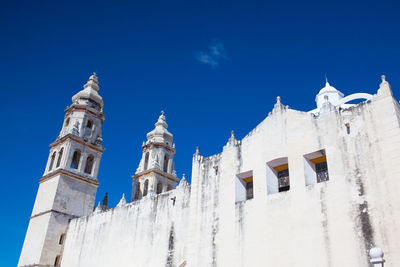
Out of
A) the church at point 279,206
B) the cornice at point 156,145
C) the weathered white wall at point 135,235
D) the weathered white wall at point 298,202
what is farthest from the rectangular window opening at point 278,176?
the cornice at point 156,145

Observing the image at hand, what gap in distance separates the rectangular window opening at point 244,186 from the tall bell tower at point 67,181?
12.3m

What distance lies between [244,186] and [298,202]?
256 cm

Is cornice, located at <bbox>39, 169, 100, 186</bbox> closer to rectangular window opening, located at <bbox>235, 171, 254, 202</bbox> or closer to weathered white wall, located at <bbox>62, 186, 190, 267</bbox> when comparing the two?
weathered white wall, located at <bbox>62, 186, 190, 267</bbox>

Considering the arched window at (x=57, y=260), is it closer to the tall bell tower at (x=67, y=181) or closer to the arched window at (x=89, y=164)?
the tall bell tower at (x=67, y=181)

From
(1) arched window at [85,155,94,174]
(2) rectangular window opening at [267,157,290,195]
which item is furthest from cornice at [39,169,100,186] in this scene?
(2) rectangular window opening at [267,157,290,195]

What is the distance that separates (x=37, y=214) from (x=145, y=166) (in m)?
10.0

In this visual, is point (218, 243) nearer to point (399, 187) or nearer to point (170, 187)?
point (399, 187)

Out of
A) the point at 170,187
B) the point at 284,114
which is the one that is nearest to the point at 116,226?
the point at 284,114

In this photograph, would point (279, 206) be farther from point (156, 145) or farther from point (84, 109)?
point (156, 145)

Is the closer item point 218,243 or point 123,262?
point 218,243

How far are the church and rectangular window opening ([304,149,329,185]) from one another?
1.6 inches

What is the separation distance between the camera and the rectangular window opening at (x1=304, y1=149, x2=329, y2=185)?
37.1ft

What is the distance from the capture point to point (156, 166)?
29.4 metres

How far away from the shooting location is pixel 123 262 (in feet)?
55.3
